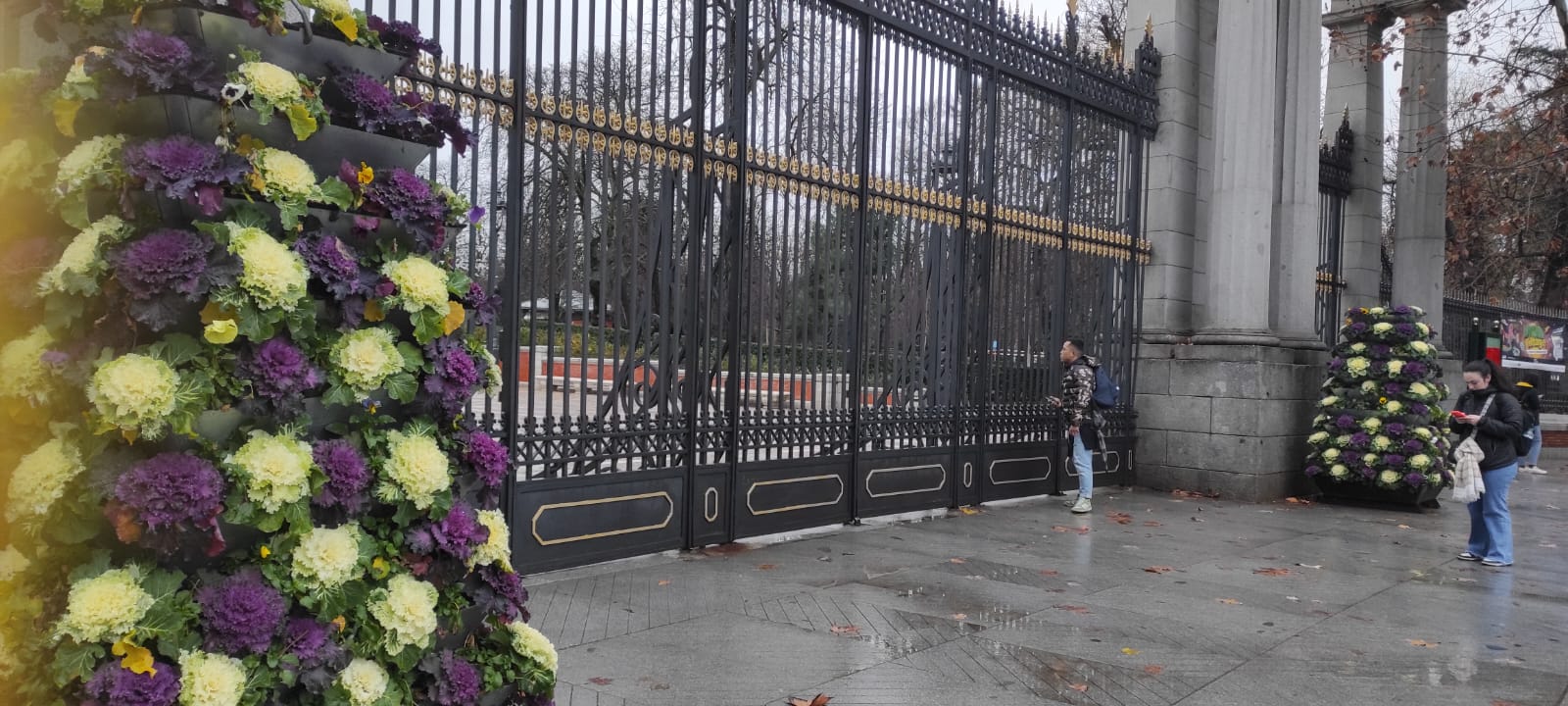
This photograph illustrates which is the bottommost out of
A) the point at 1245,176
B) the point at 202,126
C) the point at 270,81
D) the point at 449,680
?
the point at 449,680

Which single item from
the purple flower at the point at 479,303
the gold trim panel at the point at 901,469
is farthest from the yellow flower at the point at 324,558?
the gold trim panel at the point at 901,469

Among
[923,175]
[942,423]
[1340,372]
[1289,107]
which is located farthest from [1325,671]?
[1289,107]

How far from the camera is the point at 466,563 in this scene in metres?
2.94

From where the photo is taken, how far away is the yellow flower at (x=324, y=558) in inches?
102

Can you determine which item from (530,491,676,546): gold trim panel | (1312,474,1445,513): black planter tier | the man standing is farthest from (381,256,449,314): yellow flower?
(1312,474,1445,513): black planter tier

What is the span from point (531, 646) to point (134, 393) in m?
1.30

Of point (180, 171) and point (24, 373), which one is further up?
point (180, 171)

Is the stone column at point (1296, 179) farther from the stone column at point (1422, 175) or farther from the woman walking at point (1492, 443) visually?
the woman walking at point (1492, 443)

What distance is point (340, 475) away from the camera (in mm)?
2672

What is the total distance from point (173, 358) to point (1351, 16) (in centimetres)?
1702

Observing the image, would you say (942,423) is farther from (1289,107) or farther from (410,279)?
(410,279)

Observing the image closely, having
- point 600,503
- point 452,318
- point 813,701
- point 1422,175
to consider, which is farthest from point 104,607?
point 1422,175

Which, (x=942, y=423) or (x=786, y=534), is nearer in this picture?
(x=786, y=534)

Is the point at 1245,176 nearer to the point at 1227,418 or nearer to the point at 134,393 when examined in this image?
the point at 1227,418
